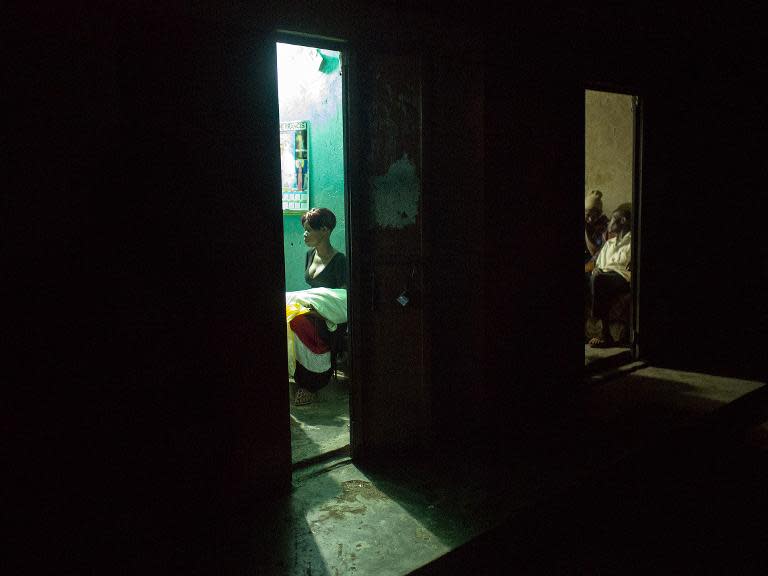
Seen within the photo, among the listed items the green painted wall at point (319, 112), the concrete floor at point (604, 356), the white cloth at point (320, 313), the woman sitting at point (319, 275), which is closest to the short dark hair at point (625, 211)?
the concrete floor at point (604, 356)

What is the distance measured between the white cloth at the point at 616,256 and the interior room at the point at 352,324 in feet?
5.87

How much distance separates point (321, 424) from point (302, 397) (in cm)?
58

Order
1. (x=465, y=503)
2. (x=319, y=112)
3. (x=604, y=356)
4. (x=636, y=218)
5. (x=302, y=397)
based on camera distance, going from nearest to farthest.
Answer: (x=465, y=503) → (x=302, y=397) → (x=636, y=218) → (x=319, y=112) → (x=604, y=356)

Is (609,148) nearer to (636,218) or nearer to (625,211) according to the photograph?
(625,211)

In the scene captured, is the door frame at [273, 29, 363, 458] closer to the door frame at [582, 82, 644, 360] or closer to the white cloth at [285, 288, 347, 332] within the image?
the white cloth at [285, 288, 347, 332]

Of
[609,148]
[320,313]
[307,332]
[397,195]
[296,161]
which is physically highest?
[609,148]

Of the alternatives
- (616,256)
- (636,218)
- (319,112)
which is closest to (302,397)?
(319,112)

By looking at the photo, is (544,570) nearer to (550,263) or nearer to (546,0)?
(550,263)

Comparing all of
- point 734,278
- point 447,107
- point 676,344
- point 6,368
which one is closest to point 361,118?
point 447,107

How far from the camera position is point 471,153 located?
4527 millimetres

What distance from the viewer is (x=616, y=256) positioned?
7598 millimetres

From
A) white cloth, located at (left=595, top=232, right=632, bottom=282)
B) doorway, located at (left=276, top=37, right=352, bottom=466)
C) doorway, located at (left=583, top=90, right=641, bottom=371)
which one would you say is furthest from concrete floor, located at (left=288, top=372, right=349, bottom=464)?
white cloth, located at (left=595, top=232, right=632, bottom=282)

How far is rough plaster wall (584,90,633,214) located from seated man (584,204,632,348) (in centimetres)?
92

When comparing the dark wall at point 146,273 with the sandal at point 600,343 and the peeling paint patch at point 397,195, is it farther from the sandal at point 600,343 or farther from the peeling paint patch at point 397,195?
the sandal at point 600,343
